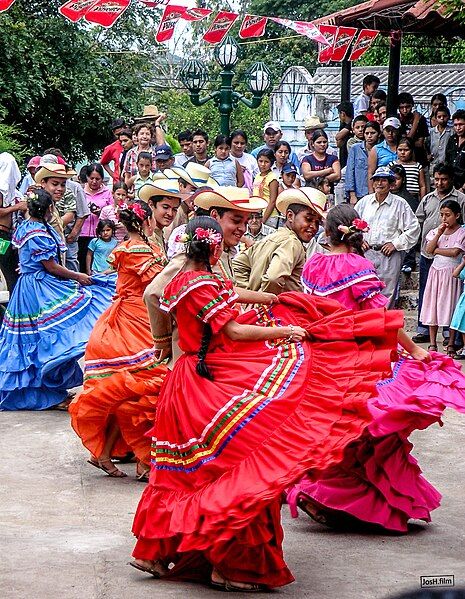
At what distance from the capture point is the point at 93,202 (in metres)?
13.9

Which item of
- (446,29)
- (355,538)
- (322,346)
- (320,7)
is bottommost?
(355,538)

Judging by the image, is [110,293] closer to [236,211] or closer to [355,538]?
[236,211]

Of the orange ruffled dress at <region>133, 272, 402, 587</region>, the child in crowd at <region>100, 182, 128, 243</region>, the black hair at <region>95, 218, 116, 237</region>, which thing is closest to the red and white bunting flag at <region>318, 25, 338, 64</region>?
the child in crowd at <region>100, 182, 128, 243</region>

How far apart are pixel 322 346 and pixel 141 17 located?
1670cm

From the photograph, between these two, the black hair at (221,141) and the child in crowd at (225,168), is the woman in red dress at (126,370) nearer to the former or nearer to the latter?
the child in crowd at (225,168)

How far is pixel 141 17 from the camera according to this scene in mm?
21156

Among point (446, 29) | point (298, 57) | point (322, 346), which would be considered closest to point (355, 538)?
point (322, 346)

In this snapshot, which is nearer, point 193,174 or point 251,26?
point 193,174

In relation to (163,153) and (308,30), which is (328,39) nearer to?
(308,30)

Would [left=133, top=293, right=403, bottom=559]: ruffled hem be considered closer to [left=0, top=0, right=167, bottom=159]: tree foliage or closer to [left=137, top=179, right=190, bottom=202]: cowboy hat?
[left=137, top=179, right=190, bottom=202]: cowboy hat

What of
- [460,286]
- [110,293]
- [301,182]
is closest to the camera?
[110,293]

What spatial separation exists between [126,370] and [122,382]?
90 mm

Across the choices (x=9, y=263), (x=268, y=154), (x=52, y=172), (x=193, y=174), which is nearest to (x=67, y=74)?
(x=268, y=154)

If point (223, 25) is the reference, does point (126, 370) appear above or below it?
below
